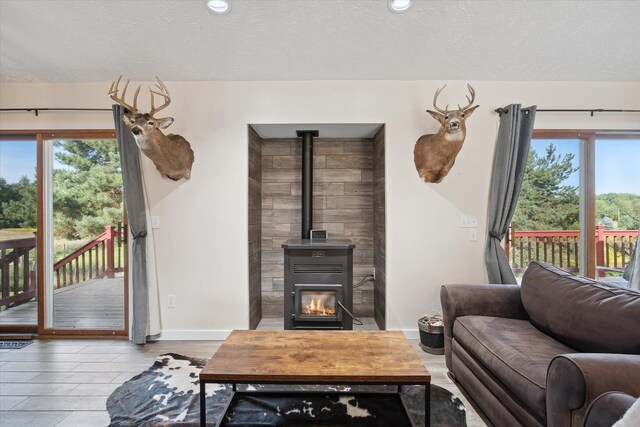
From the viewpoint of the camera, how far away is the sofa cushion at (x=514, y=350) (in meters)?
1.36

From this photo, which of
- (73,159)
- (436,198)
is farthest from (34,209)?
(436,198)

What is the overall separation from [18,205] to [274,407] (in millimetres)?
3364

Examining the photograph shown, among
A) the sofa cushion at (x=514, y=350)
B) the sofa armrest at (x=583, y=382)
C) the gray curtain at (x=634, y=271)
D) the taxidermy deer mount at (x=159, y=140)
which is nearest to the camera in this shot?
the sofa armrest at (x=583, y=382)

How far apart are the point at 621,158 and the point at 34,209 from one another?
20.1 feet

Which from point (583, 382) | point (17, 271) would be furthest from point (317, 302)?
point (17, 271)

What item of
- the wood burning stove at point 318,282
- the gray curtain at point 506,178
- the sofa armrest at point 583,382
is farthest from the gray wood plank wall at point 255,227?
the sofa armrest at point 583,382

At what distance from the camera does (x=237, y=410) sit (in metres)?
1.83

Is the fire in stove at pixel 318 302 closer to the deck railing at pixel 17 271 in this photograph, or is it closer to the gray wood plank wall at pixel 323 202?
the gray wood plank wall at pixel 323 202

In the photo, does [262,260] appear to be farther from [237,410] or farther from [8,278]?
[8,278]

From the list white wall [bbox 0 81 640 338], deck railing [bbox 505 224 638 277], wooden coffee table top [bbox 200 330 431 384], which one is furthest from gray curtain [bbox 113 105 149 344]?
deck railing [bbox 505 224 638 277]

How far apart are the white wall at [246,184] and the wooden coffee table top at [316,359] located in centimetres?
118

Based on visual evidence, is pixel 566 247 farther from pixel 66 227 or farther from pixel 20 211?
pixel 20 211

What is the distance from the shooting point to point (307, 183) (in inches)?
133

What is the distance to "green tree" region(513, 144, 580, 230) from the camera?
10.3 ft
